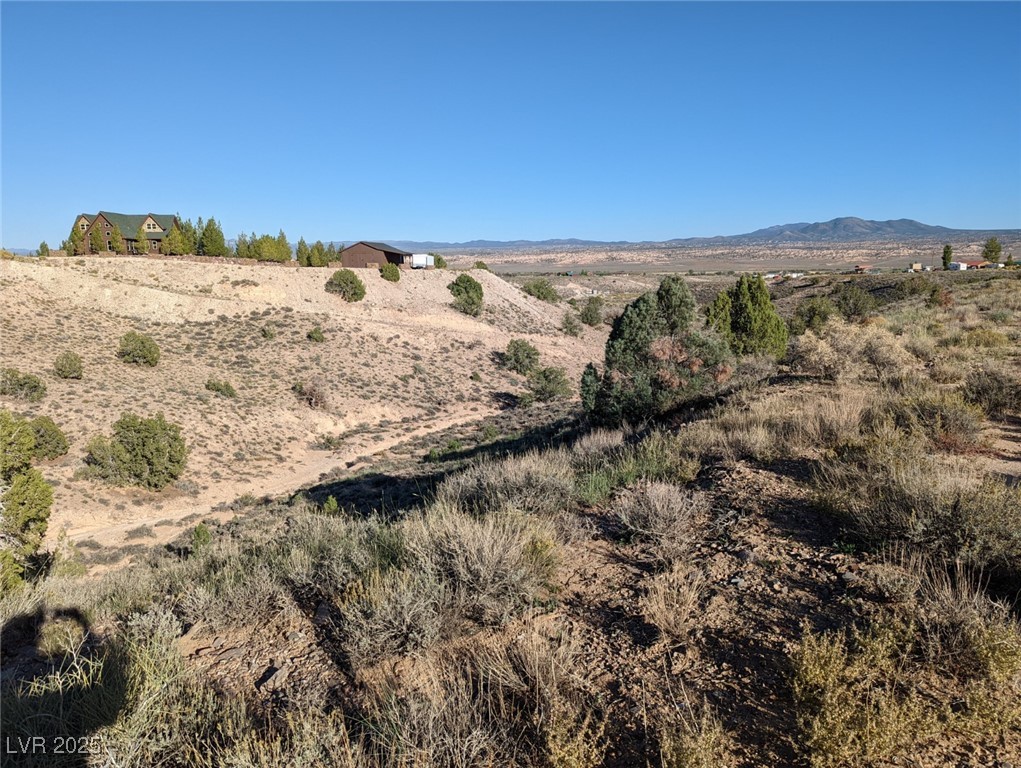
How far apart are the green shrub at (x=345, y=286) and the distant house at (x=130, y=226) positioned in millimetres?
17482

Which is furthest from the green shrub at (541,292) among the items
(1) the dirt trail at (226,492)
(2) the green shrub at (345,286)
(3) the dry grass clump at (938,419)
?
(3) the dry grass clump at (938,419)

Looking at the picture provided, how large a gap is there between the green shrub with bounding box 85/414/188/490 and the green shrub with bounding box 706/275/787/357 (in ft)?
74.3

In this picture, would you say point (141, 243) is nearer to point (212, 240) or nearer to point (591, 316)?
point (212, 240)

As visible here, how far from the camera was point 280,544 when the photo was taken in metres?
7.18

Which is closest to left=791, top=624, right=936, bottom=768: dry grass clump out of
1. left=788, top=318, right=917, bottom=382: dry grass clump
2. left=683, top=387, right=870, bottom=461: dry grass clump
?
left=683, top=387, right=870, bottom=461: dry grass clump

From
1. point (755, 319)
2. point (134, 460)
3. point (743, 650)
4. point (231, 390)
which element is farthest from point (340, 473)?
point (743, 650)

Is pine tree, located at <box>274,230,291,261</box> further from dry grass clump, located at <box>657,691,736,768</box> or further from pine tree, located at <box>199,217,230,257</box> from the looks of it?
dry grass clump, located at <box>657,691,736,768</box>

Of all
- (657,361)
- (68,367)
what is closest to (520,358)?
(68,367)

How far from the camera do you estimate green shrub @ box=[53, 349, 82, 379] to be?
2491cm

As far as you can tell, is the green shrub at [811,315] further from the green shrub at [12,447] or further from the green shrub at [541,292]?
the green shrub at [12,447]

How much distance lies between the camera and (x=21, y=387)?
2223 centimetres

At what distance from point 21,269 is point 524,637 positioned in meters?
46.9

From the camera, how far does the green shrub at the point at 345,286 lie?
45188 millimetres

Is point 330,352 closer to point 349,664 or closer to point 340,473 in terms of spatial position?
point 340,473
